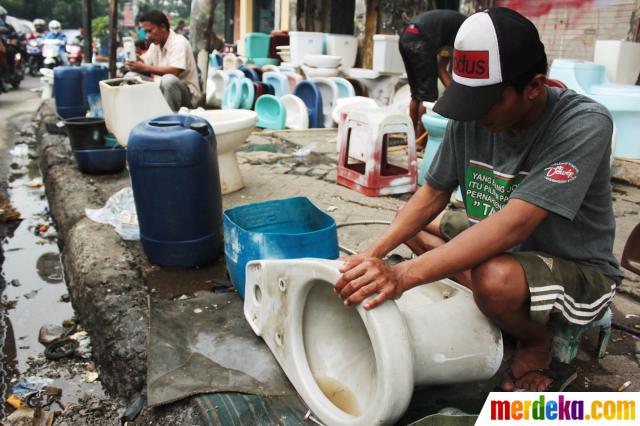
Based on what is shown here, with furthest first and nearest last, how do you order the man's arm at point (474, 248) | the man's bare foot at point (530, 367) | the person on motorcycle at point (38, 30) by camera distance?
the person on motorcycle at point (38, 30)
the man's bare foot at point (530, 367)
the man's arm at point (474, 248)

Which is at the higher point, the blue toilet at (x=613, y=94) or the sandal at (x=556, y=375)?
the blue toilet at (x=613, y=94)

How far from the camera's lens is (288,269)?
1.68 m

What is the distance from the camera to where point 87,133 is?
16.1 ft

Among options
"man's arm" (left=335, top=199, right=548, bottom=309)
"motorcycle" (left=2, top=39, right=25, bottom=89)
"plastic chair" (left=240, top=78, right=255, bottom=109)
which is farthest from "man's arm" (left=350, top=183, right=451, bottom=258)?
"motorcycle" (left=2, top=39, right=25, bottom=89)

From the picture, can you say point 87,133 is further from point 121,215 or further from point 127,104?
point 121,215

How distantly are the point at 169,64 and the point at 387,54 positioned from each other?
9.87 feet

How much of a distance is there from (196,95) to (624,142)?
13.4ft

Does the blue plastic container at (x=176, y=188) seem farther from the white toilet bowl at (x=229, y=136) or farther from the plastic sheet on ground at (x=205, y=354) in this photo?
the white toilet bowl at (x=229, y=136)

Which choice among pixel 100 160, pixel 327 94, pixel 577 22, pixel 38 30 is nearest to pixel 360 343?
pixel 100 160

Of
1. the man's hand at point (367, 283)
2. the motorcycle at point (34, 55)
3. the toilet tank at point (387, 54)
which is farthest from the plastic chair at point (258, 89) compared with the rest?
the motorcycle at point (34, 55)

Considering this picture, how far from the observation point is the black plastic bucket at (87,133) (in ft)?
16.0

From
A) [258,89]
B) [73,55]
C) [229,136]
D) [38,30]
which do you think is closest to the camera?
[229,136]

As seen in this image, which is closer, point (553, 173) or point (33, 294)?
point (553, 173)

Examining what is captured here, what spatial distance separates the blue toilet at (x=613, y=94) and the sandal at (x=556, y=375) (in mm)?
3210
